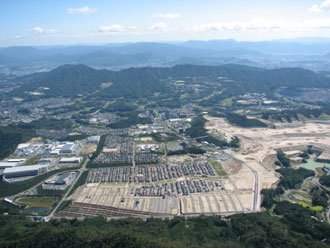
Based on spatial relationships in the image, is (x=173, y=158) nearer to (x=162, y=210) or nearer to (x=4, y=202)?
(x=162, y=210)

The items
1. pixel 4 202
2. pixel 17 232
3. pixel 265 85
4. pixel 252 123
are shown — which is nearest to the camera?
pixel 17 232

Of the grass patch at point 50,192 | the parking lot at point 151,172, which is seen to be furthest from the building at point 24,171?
the parking lot at point 151,172

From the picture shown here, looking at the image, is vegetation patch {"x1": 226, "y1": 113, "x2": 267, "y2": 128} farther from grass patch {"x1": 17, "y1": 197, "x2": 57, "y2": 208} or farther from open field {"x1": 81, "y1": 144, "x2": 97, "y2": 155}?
grass patch {"x1": 17, "y1": 197, "x2": 57, "y2": 208}

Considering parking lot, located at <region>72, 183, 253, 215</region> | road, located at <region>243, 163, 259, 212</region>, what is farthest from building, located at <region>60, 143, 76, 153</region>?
road, located at <region>243, 163, 259, 212</region>

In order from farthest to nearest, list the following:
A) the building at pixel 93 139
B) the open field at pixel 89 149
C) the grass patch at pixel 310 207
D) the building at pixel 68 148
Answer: the building at pixel 93 139 < the open field at pixel 89 149 < the building at pixel 68 148 < the grass patch at pixel 310 207

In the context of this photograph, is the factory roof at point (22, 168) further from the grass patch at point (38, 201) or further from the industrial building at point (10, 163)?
the grass patch at point (38, 201)

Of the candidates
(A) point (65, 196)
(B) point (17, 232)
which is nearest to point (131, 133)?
(A) point (65, 196)

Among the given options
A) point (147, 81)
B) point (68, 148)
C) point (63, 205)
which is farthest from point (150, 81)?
point (63, 205)
